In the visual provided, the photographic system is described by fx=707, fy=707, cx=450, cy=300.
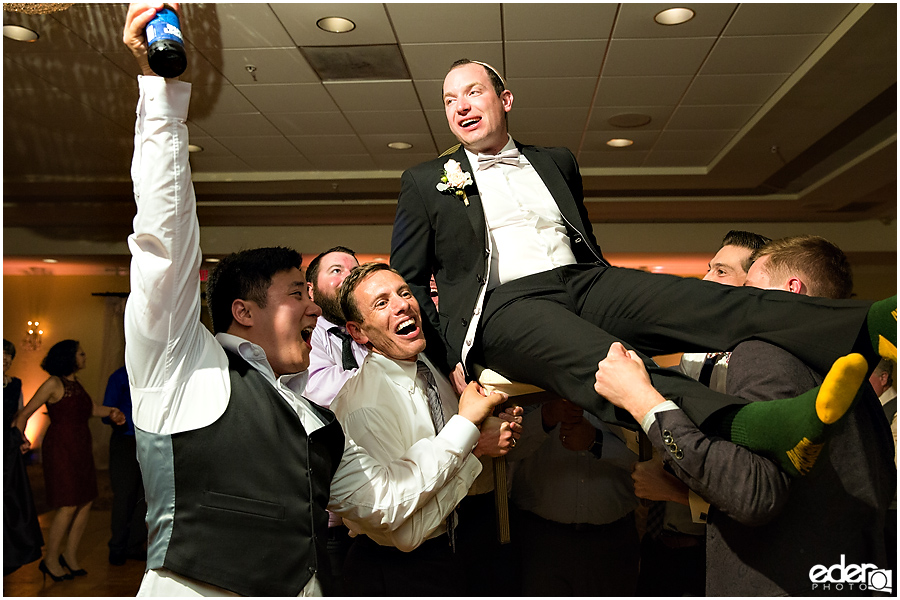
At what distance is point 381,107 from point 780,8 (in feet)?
9.42

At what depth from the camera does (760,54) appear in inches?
182

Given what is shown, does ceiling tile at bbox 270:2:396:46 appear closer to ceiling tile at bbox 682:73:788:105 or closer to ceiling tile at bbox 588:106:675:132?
ceiling tile at bbox 588:106:675:132

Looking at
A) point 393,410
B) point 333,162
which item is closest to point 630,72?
point 333,162

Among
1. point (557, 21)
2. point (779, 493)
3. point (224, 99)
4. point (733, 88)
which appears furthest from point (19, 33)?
point (779, 493)

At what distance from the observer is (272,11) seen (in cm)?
418

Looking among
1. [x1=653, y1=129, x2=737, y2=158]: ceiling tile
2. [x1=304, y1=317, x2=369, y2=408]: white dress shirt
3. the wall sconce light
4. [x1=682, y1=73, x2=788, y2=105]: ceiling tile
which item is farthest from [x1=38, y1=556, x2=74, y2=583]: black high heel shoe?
[x1=653, y1=129, x2=737, y2=158]: ceiling tile

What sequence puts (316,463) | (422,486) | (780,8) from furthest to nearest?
1. (780,8)
2. (422,486)
3. (316,463)

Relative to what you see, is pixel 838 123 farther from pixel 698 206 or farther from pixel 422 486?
pixel 422 486

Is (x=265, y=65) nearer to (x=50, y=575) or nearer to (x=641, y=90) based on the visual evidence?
(x=641, y=90)

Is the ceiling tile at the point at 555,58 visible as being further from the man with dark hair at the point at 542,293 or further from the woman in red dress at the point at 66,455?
the woman in red dress at the point at 66,455

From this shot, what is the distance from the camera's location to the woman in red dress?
484cm

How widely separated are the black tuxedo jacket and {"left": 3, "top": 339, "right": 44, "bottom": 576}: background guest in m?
3.63

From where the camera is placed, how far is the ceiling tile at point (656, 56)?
449 centimetres

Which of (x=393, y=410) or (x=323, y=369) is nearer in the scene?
(x=393, y=410)
